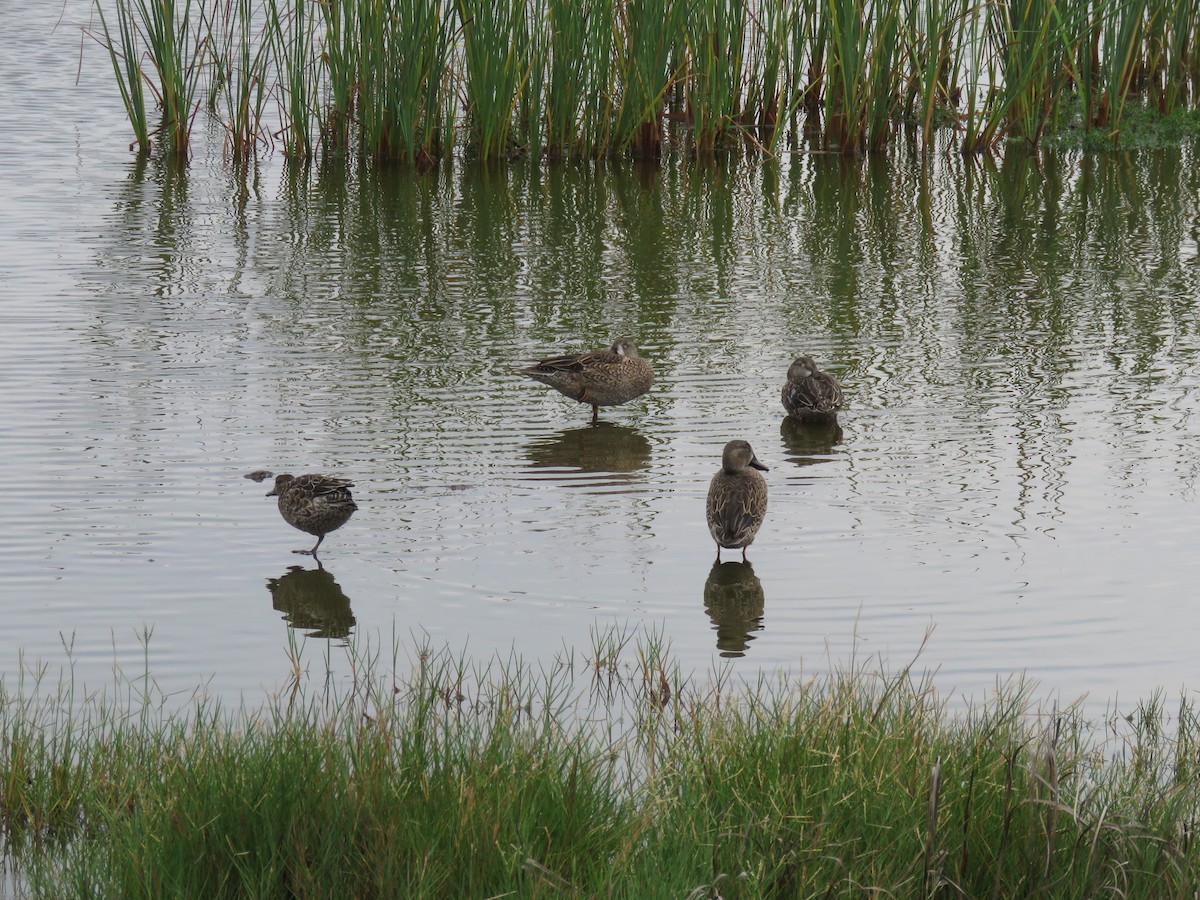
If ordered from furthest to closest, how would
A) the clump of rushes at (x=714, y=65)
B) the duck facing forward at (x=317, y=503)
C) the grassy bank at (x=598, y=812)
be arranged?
the clump of rushes at (x=714, y=65)
the duck facing forward at (x=317, y=503)
the grassy bank at (x=598, y=812)

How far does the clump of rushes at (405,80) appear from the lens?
48.7ft

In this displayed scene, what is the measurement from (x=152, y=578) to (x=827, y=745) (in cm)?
327

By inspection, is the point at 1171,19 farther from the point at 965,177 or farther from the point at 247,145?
the point at 247,145

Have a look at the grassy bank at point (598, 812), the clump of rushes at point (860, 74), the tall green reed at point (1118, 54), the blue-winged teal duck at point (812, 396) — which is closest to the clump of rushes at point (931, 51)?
the clump of rushes at point (860, 74)

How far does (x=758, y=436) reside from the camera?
8820mm

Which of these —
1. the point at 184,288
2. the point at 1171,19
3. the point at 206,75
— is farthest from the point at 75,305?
the point at 1171,19

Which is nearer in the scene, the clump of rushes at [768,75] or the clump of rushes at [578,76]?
the clump of rushes at [578,76]

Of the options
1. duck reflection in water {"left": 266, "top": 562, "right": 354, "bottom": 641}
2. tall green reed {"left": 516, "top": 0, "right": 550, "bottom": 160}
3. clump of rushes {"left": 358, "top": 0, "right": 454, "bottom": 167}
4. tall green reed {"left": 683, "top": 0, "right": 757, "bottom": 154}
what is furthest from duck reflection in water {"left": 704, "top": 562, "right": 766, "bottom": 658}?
tall green reed {"left": 683, "top": 0, "right": 757, "bottom": 154}

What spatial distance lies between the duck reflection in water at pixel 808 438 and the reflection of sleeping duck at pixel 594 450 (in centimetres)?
76

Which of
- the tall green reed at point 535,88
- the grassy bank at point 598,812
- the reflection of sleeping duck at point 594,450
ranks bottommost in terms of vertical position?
the grassy bank at point 598,812

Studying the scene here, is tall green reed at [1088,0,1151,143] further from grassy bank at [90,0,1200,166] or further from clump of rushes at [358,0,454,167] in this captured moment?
clump of rushes at [358,0,454,167]

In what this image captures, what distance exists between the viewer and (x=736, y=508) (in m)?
6.73

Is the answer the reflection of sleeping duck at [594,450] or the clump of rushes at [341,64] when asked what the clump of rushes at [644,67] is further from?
the reflection of sleeping duck at [594,450]

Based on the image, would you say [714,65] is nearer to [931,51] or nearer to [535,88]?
[535,88]
